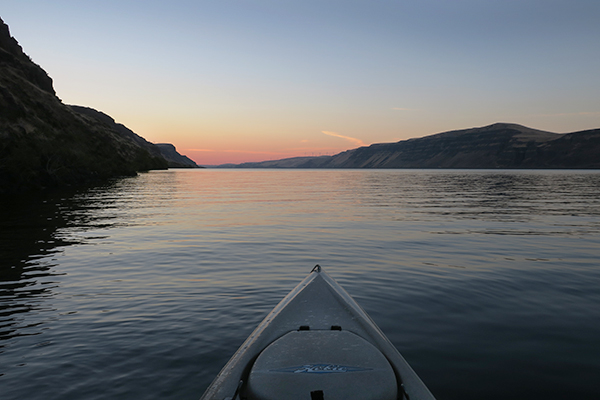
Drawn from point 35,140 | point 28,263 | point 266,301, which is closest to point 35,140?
point 35,140

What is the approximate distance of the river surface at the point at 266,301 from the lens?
18.5 ft

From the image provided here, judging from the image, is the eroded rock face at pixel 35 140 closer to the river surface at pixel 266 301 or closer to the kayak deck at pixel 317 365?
the river surface at pixel 266 301

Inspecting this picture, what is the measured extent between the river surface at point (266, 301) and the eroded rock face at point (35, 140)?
29157 millimetres

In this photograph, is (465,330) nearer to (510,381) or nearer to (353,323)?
(510,381)

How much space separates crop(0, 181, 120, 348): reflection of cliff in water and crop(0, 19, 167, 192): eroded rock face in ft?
68.4

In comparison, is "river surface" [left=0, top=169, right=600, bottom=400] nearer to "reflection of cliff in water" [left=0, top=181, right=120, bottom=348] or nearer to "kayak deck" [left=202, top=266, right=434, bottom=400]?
"reflection of cliff in water" [left=0, top=181, right=120, bottom=348]

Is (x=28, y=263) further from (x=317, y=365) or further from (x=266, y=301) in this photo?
(x=317, y=365)

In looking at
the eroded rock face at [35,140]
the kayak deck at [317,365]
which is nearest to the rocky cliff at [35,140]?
the eroded rock face at [35,140]

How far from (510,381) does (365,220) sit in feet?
60.9

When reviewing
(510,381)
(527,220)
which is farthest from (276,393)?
(527,220)

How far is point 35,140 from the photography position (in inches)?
1976

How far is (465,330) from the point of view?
7316 mm

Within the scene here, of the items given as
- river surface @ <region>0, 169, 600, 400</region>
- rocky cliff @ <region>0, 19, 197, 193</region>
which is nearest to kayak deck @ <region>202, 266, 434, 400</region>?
river surface @ <region>0, 169, 600, 400</region>

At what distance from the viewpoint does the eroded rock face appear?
43031mm
